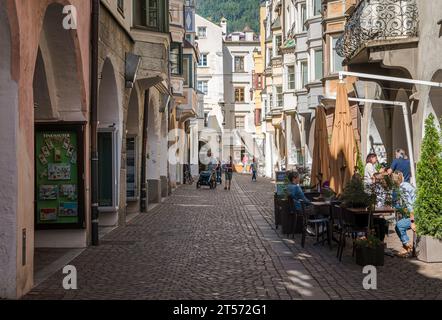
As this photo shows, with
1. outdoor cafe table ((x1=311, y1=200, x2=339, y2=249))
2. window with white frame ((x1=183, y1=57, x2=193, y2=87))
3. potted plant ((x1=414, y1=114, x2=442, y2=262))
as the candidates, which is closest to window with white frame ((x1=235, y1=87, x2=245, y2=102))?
window with white frame ((x1=183, y1=57, x2=193, y2=87))

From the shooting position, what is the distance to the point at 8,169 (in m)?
8.81

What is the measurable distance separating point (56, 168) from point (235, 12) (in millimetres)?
110785

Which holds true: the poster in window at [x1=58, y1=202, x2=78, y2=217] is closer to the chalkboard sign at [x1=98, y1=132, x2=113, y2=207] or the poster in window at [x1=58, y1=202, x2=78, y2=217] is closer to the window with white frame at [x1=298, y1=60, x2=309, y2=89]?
the chalkboard sign at [x1=98, y1=132, x2=113, y2=207]

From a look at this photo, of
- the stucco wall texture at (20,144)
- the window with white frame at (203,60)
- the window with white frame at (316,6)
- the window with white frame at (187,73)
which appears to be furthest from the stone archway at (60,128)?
the window with white frame at (203,60)

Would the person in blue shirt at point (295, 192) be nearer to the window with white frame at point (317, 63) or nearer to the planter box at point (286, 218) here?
the planter box at point (286, 218)

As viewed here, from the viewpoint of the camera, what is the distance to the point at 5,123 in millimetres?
8750

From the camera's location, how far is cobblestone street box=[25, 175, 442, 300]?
9.09 m

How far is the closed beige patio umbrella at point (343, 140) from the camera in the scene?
50.2 ft

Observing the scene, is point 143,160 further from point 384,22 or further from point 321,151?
point 384,22

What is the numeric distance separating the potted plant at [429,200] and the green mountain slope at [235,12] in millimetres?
106822

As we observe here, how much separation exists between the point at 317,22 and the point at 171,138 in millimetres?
10074

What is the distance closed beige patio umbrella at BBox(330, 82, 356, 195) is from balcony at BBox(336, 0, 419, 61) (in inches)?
80.3
